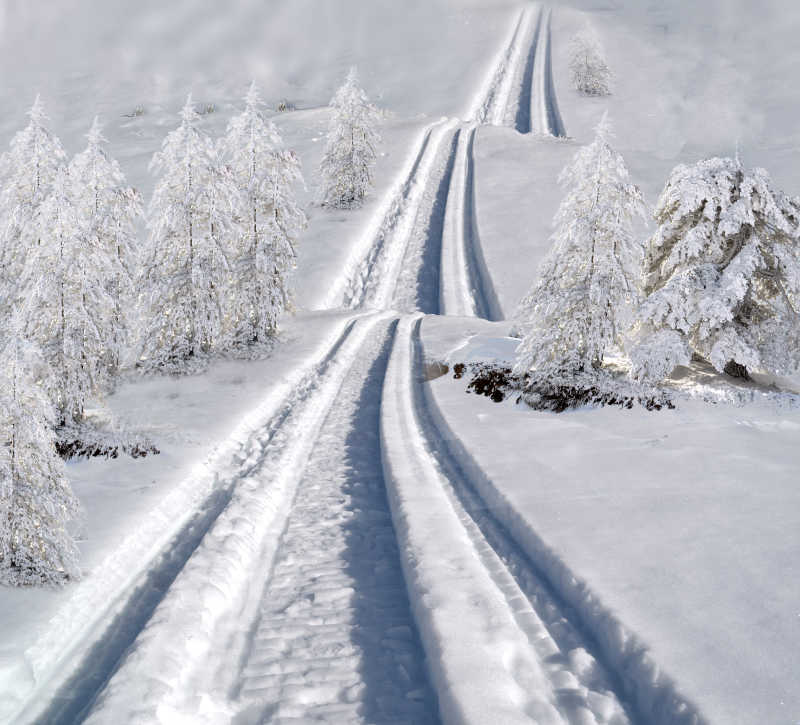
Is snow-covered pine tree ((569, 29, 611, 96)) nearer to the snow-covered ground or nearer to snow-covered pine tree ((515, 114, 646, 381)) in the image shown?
the snow-covered ground

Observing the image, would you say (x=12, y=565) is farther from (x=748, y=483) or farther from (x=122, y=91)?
(x=122, y=91)

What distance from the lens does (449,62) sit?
86188 mm

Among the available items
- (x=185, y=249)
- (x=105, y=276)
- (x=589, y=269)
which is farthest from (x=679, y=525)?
(x=185, y=249)

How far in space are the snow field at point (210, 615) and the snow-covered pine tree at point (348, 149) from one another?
98.5 ft

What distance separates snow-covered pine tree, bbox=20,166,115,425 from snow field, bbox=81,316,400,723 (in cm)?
438

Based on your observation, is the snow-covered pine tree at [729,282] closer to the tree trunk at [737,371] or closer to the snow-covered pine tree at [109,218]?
the tree trunk at [737,371]

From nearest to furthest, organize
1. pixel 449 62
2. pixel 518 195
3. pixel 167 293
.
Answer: pixel 167 293, pixel 518 195, pixel 449 62

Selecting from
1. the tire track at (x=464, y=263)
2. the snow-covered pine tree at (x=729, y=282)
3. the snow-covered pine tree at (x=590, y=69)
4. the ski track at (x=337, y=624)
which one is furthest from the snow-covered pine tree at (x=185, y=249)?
the snow-covered pine tree at (x=590, y=69)

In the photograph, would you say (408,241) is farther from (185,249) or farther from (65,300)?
(65,300)

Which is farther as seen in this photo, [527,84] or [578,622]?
[527,84]

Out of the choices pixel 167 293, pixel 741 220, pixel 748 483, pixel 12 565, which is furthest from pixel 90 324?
pixel 741 220

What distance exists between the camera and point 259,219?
62.6ft

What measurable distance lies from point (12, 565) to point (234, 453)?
4869mm

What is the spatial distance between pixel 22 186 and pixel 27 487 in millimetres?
11511
